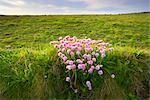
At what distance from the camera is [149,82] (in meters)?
4.98

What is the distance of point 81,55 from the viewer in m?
4.86

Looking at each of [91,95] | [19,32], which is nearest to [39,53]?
[91,95]

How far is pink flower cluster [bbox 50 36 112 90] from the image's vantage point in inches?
180

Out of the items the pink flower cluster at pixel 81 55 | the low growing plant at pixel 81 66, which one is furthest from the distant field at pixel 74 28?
the low growing plant at pixel 81 66

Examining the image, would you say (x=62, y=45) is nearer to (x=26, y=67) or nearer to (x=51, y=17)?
(x=26, y=67)

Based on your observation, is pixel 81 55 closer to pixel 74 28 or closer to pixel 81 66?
pixel 81 66

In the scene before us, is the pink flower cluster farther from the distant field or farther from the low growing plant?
the distant field

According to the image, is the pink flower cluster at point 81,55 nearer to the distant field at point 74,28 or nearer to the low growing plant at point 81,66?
the low growing plant at point 81,66

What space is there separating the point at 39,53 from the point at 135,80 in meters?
1.48

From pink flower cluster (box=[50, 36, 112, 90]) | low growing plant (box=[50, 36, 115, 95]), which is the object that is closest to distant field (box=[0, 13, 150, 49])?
pink flower cluster (box=[50, 36, 112, 90])

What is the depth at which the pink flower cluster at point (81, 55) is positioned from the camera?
4570mm

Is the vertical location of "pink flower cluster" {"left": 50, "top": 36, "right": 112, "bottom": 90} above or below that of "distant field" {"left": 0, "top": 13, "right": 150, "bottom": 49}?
above

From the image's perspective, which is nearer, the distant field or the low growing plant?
the low growing plant

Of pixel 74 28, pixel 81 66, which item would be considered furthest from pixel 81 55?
pixel 74 28
